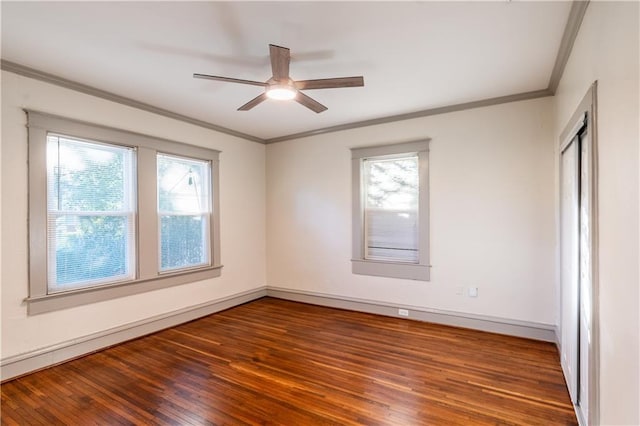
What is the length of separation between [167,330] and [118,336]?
21.9 inches

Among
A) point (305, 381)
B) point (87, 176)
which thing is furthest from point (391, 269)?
point (87, 176)

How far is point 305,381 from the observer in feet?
8.63

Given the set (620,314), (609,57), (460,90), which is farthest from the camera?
(460,90)

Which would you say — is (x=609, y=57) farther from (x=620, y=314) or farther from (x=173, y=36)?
(x=173, y=36)

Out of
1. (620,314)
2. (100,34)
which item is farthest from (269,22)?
(620,314)

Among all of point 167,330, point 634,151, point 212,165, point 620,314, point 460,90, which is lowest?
point 167,330

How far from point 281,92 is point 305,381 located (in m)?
2.41

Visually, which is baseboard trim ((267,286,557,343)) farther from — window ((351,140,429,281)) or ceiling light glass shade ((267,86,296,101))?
ceiling light glass shade ((267,86,296,101))

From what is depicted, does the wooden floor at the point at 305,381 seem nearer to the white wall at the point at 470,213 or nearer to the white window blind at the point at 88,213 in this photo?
the white wall at the point at 470,213

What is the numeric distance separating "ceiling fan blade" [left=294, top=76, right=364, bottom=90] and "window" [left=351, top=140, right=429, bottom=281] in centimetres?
198

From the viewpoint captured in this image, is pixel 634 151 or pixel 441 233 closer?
pixel 634 151

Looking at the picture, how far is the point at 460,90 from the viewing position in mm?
3400

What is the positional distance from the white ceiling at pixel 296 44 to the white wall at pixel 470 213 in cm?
50

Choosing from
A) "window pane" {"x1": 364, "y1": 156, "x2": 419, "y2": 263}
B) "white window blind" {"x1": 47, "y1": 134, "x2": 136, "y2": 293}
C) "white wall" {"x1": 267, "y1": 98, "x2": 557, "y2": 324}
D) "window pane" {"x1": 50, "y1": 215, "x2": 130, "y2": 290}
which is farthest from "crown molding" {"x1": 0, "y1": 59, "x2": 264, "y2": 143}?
"window pane" {"x1": 364, "y1": 156, "x2": 419, "y2": 263}
